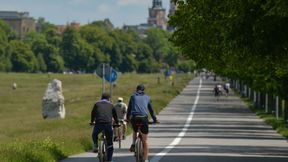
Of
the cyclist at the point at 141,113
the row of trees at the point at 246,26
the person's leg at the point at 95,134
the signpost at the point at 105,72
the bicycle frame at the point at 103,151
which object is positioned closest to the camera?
the bicycle frame at the point at 103,151

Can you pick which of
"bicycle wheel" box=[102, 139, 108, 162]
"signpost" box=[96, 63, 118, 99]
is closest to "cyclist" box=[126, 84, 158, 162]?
"bicycle wheel" box=[102, 139, 108, 162]

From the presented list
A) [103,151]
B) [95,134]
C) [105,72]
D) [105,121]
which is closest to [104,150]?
[103,151]

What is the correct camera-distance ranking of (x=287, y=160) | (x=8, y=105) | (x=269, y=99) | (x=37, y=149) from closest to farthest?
(x=37, y=149)
(x=287, y=160)
(x=269, y=99)
(x=8, y=105)

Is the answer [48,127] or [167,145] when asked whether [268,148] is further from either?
[48,127]

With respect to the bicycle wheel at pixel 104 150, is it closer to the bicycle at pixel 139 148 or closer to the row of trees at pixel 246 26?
the bicycle at pixel 139 148

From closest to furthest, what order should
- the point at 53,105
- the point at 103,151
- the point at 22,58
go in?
the point at 103,151
the point at 53,105
the point at 22,58

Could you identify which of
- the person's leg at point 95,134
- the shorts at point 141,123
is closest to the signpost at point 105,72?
the person's leg at point 95,134

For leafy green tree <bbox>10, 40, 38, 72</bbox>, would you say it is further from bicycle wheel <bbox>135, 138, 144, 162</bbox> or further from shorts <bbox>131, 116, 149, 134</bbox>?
bicycle wheel <bbox>135, 138, 144, 162</bbox>

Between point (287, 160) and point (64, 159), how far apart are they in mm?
6347

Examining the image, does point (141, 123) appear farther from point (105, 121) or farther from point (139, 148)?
point (105, 121)

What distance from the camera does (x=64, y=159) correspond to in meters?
21.9

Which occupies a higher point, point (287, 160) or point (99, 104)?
point (99, 104)

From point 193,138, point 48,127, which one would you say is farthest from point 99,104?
point 48,127

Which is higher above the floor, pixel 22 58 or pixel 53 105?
pixel 22 58
